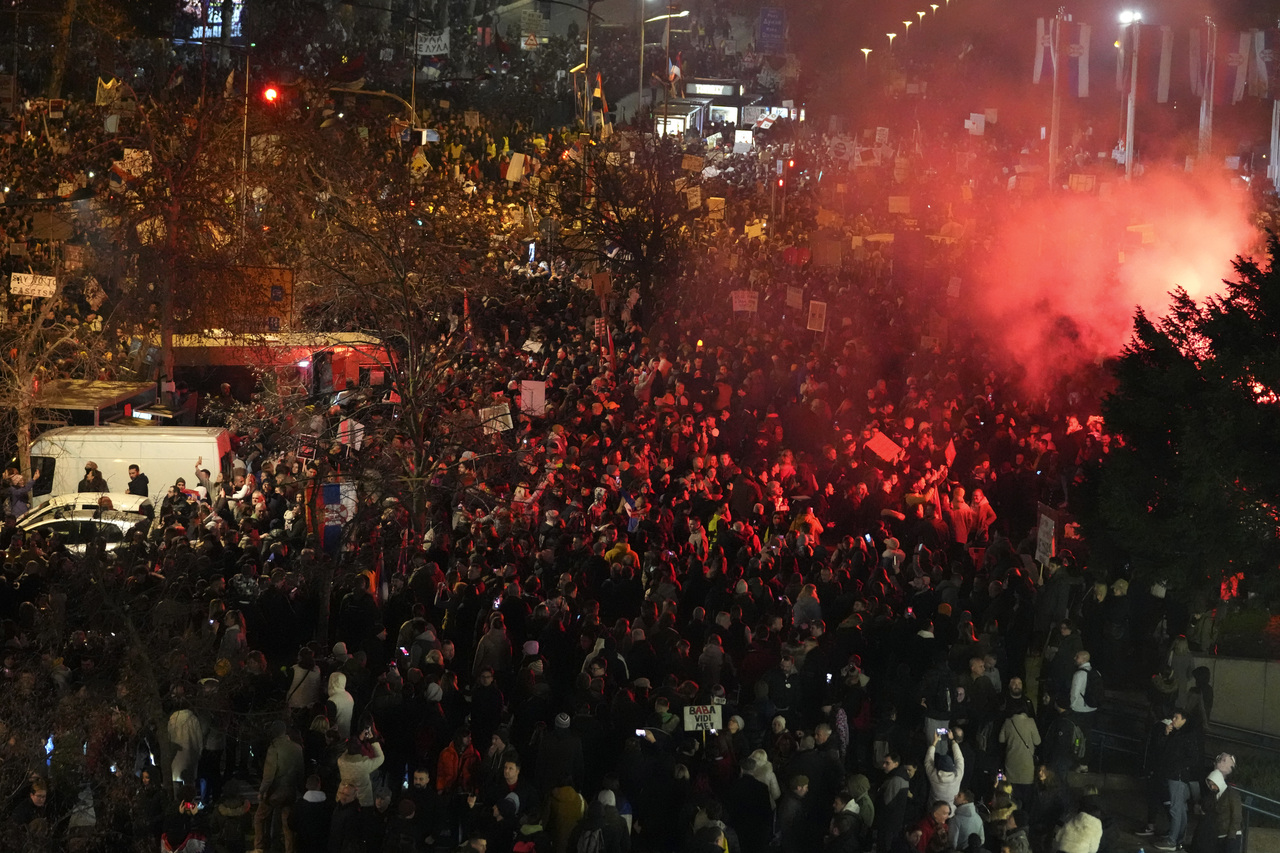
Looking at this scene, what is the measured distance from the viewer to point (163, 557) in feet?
44.4

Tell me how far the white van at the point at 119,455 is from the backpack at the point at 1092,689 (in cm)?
1167

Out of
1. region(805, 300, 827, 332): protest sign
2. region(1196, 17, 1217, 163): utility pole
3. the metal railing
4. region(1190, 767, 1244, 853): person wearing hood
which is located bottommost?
the metal railing

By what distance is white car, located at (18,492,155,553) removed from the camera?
15805 mm

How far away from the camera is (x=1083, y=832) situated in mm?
8883

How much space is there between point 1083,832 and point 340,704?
5127mm

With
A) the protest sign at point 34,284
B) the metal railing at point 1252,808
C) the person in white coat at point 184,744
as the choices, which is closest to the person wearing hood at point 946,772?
the metal railing at point 1252,808

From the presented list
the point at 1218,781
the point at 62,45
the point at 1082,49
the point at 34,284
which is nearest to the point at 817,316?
the point at 34,284

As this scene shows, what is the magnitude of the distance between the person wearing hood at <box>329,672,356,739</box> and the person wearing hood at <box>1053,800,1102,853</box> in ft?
16.2

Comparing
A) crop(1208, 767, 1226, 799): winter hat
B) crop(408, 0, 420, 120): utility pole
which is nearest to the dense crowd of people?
crop(1208, 767, 1226, 799): winter hat

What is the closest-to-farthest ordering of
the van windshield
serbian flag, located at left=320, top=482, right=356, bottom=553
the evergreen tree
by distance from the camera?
the evergreen tree
serbian flag, located at left=320, top=482, right=356, bottom=553
the van windshield

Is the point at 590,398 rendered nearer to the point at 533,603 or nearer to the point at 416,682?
the point at 533,603

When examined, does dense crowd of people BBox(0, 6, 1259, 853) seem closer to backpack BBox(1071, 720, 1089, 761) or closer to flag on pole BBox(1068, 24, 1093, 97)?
backpack BBox(1071, 720, 1089, 761)

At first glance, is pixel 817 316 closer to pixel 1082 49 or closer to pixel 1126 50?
pixel 1082 49

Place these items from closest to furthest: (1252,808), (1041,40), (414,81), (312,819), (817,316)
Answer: (312,819), (1252,808), (817,316), (1041,40), (414,81)
